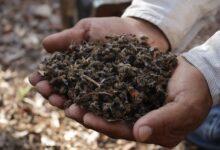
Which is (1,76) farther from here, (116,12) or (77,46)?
(77,46)

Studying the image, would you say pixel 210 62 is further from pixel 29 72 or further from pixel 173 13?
pixel 29 72

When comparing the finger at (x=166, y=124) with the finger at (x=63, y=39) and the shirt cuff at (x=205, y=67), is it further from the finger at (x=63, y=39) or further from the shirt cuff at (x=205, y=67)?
the finger at (x=63, y=39)

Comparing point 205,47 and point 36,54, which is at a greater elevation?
point 205,47

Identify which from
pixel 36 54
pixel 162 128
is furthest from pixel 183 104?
pixel 36 54

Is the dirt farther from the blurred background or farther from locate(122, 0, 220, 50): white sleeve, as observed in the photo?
the blurred background

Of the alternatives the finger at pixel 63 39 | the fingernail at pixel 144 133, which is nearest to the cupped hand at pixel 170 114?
the fingernail at pixel 144 133

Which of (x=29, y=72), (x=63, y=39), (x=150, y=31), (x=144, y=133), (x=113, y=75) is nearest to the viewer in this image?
(x=144, y=133)

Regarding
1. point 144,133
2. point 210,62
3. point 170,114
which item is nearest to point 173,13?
point 210,62
